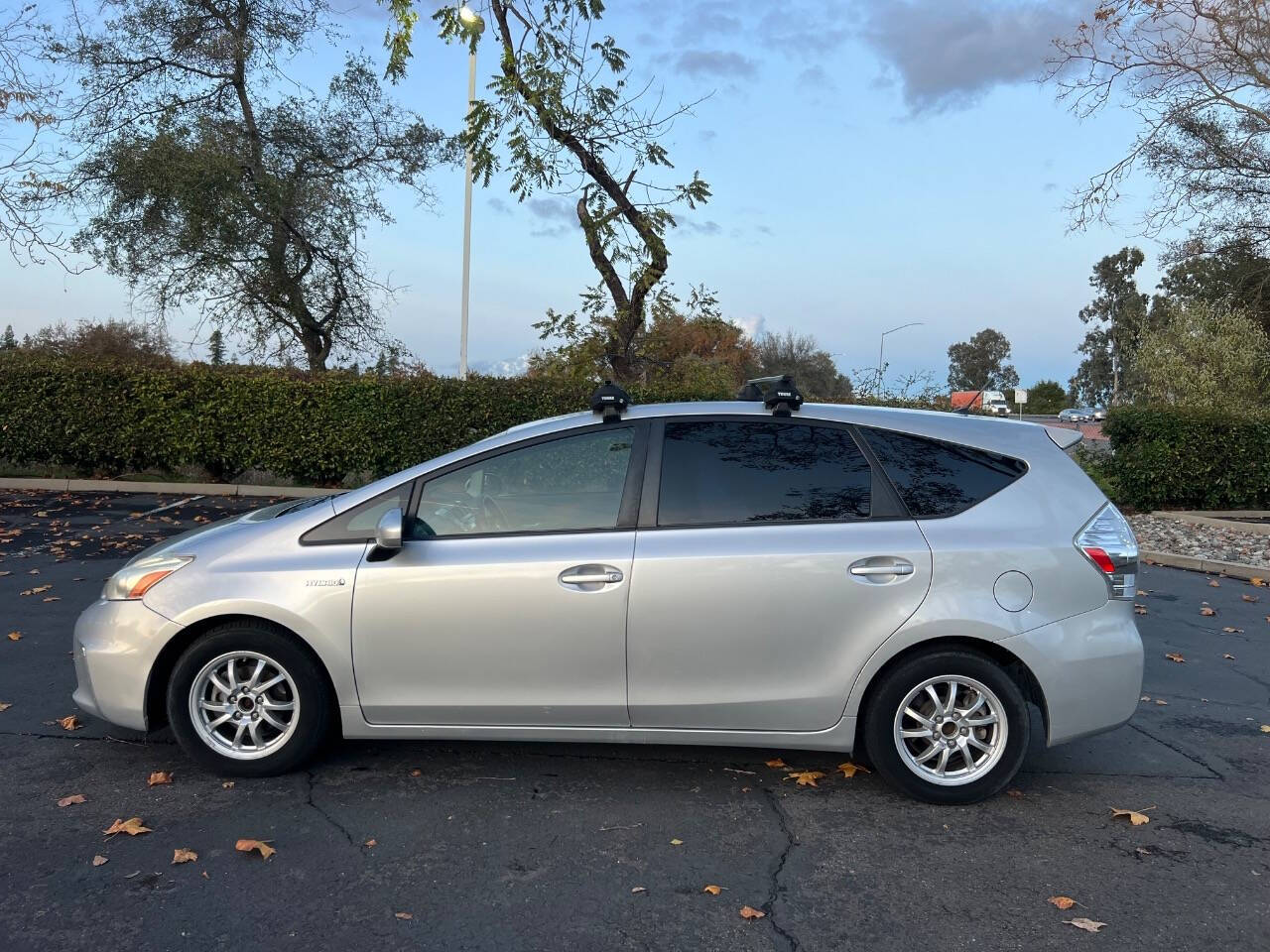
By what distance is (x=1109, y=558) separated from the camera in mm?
4102

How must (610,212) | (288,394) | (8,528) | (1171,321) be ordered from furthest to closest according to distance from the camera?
(1171,321), (288,394), (610,212), (8,528)

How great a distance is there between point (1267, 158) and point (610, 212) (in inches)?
576

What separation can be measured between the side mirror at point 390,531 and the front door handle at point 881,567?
1889 millimetres

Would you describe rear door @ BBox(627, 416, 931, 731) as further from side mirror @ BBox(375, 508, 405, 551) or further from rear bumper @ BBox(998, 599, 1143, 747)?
side mirror @ BBox(375, 508, 405, 551)

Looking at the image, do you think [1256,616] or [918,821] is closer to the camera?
[918,821]

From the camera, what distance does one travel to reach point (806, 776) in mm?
4418

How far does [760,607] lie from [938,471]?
103 cm

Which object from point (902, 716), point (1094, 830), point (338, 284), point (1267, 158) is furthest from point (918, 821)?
point (1267, 158)

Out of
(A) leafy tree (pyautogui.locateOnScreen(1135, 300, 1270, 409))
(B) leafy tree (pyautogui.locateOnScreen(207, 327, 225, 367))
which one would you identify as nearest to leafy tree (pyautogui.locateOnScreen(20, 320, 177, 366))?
(B) leafy tree (pyautogui.locateOnScreen(207, 327, 225, 367))

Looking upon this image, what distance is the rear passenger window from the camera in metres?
4.21

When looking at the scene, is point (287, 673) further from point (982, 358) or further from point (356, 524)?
point (982, 358)

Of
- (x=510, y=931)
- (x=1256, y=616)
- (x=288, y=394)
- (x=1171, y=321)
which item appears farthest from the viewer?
(x=1171, y=321)

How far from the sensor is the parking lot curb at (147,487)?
44.8 feet

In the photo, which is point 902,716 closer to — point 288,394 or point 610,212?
point 610,212
